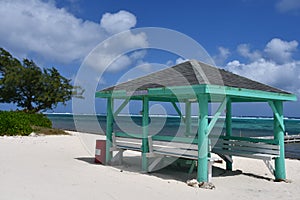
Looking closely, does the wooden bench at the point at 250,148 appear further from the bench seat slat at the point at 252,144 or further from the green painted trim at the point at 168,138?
the green painted trim at the point at 168,138

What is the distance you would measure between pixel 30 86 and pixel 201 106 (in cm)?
2624

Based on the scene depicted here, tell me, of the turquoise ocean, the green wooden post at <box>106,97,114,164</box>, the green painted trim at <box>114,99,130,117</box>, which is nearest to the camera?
the green painted trim at <box>114,99,130,117</box>

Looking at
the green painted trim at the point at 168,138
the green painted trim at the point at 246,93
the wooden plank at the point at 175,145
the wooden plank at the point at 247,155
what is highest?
the green painted trim at the point at 246,93

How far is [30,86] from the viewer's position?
97.9 ft

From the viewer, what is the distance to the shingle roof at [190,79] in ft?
24.6

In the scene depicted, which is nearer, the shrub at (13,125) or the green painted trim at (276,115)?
the green painted trim at (276,115)

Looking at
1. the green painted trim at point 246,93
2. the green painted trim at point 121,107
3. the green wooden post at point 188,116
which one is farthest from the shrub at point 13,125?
the green painted trim at point 246,93

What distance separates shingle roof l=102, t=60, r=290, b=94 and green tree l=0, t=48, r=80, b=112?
21.8 meters

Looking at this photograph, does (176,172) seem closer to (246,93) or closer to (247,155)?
(247,155)

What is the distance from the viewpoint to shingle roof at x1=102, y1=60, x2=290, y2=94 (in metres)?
7.51

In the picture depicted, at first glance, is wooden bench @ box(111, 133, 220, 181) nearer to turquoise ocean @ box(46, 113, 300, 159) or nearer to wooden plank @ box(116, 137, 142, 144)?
wooden plank @ box(116, 137, 142, 144)

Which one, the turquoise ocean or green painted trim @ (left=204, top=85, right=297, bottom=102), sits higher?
green painted trim @ (left=204, top=85, right=297, bottom=102)

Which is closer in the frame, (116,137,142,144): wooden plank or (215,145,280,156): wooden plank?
(215,145,280,156): wooden plank

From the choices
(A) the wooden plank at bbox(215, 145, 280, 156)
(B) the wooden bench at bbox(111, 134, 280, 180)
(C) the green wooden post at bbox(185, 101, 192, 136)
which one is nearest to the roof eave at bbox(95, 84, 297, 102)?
(B) the wooden bench at bbox(111, 134, 280, 180)
